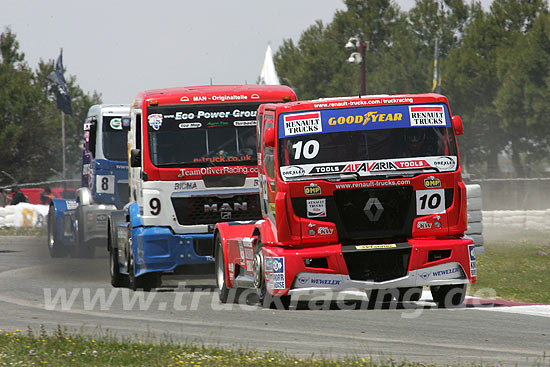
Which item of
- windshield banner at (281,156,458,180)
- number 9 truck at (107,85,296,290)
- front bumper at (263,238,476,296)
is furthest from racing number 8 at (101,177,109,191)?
windshield banner at (281,156,458,180)

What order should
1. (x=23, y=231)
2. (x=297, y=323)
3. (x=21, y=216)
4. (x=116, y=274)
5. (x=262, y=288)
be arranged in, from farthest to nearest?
(x=21, y=216) → (x=23, y=231) → (x=116, y=274) → (x=262, y=288) → (x=297, y=323)

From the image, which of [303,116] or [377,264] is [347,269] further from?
[303,116]

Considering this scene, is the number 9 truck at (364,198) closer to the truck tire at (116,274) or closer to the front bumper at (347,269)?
the front bumper at (347,269)

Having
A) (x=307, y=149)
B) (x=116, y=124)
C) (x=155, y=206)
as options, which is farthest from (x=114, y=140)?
(x=307, y=149)

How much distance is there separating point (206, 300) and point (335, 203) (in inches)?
116

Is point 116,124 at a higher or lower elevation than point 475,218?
higher

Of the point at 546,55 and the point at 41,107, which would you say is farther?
the point at 41,107

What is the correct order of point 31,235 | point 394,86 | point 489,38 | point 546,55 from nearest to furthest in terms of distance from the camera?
point 31,235 → point 546,55 → point 489,38 → point 394,86

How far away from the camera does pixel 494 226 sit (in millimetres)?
31031

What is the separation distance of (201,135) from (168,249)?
1.66 metres

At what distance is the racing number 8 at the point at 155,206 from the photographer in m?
14.2

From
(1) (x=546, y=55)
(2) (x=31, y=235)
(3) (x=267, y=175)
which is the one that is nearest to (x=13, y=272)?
(3) (x=267, y=175)

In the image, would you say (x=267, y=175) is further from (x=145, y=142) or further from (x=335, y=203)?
(x=145, y=142)

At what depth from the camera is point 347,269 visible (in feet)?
37.2
